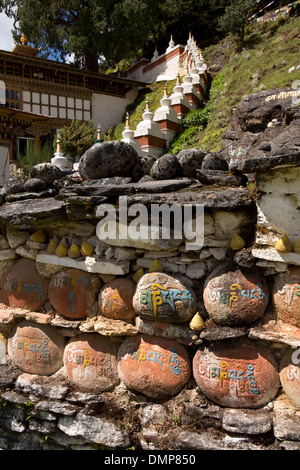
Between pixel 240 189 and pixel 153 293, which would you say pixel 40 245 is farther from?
pixel 240 189

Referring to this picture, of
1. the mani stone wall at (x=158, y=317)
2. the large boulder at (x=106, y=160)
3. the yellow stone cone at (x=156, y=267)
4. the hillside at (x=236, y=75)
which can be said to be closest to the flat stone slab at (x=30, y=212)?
the mani stone wall at (x=158, y=317)

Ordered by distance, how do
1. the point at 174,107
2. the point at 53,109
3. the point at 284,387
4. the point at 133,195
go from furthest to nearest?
1. the point at 53,109
2. the point at 174,107
3. the point at 133,195
4. the point at 284,387

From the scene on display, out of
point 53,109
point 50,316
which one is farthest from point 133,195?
point 53,109

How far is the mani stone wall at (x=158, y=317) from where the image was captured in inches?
121

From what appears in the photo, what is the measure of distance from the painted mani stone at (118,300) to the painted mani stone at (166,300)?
22 cm

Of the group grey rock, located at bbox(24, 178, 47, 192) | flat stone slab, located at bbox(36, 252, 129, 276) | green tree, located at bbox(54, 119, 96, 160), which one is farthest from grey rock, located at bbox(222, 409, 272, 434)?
green tree, located at bbox(54, 119, 96, 160)

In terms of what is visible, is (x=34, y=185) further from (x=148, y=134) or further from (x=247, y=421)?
(x=148, y=134)

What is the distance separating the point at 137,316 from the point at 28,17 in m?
24.6

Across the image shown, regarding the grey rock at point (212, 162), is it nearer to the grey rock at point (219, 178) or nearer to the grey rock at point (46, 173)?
the grey rock at point (219, 178)

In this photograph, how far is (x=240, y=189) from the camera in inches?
133

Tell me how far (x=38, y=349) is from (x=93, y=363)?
0.73 metres

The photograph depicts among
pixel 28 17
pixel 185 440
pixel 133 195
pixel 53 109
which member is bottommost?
pixel 185 440

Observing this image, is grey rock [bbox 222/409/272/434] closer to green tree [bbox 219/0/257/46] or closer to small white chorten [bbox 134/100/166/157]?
small white chorten [bbox 134/100/166/157]

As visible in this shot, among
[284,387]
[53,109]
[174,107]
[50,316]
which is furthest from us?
[53,109]
